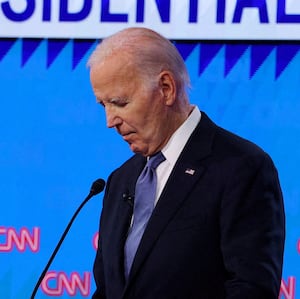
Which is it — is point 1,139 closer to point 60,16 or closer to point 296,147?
point 60,16

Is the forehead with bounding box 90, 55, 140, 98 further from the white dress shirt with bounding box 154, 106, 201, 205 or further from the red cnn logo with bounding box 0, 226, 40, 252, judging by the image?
the red cnn logo with bounding box 0, 226, 40, 252

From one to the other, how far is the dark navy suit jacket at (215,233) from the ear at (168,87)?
11cm

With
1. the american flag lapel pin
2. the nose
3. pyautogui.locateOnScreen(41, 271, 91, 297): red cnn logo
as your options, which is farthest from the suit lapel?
pyautogui.locateOnScreen(41, 271, 91, 297): red cnn logo

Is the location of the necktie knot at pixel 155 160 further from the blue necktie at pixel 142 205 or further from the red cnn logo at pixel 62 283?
the red cnn logo at pixel 62 283

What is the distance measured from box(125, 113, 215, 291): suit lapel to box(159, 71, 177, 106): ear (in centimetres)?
8

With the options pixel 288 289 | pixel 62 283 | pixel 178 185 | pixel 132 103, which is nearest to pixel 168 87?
pixel 132 103

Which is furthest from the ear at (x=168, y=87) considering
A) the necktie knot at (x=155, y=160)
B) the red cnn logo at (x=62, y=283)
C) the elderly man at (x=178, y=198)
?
the red cnn logo at (x=62, y=283)

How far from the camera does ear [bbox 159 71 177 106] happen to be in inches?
56.0

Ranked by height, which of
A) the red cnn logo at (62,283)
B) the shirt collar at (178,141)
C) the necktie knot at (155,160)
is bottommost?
the red cnn logo at (62,283)

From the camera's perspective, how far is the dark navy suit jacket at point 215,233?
133 cm

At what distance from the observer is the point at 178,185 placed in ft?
4.61

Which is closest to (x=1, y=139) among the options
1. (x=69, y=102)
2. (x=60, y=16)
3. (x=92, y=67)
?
(x=69, y=102)

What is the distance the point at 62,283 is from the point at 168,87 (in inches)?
47.5

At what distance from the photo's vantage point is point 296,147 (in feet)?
7.56
